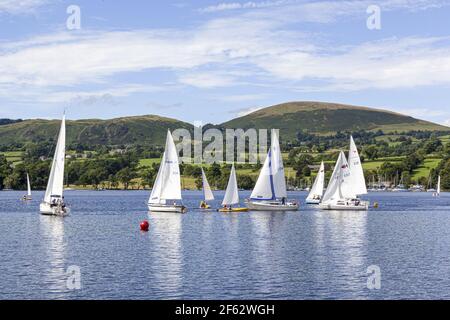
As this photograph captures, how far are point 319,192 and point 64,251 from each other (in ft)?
343

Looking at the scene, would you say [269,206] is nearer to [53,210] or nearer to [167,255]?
[53,210]

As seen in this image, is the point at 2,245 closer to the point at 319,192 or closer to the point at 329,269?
the point at 329,269

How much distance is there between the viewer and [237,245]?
78.0 m

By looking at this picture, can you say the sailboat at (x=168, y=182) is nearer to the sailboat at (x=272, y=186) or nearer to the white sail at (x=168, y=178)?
the white sail at (x=168, y=178)

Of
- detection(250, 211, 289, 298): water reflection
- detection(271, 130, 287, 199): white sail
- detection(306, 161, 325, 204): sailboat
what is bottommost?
detection(250, 211, 289, 298): water reflection

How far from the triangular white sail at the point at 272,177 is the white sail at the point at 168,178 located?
1684 cm

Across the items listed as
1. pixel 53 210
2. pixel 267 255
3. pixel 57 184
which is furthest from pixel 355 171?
pixel 267 255

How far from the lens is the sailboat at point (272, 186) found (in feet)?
418

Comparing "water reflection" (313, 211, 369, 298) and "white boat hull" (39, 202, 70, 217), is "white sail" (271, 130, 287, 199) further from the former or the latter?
"white boat hull" (39, 202, 70, 217)

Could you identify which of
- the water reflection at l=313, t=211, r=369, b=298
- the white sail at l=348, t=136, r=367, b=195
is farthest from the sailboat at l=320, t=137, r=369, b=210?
the water reflection at l=313, t=211, r=369, b=298

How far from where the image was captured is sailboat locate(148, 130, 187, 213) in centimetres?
11675

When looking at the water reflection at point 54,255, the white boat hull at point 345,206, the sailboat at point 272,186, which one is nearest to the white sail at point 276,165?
the sailboat at point 272,186

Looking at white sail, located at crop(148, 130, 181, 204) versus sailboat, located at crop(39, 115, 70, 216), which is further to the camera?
white sail, located at crop(148, 130, 181, 204)
